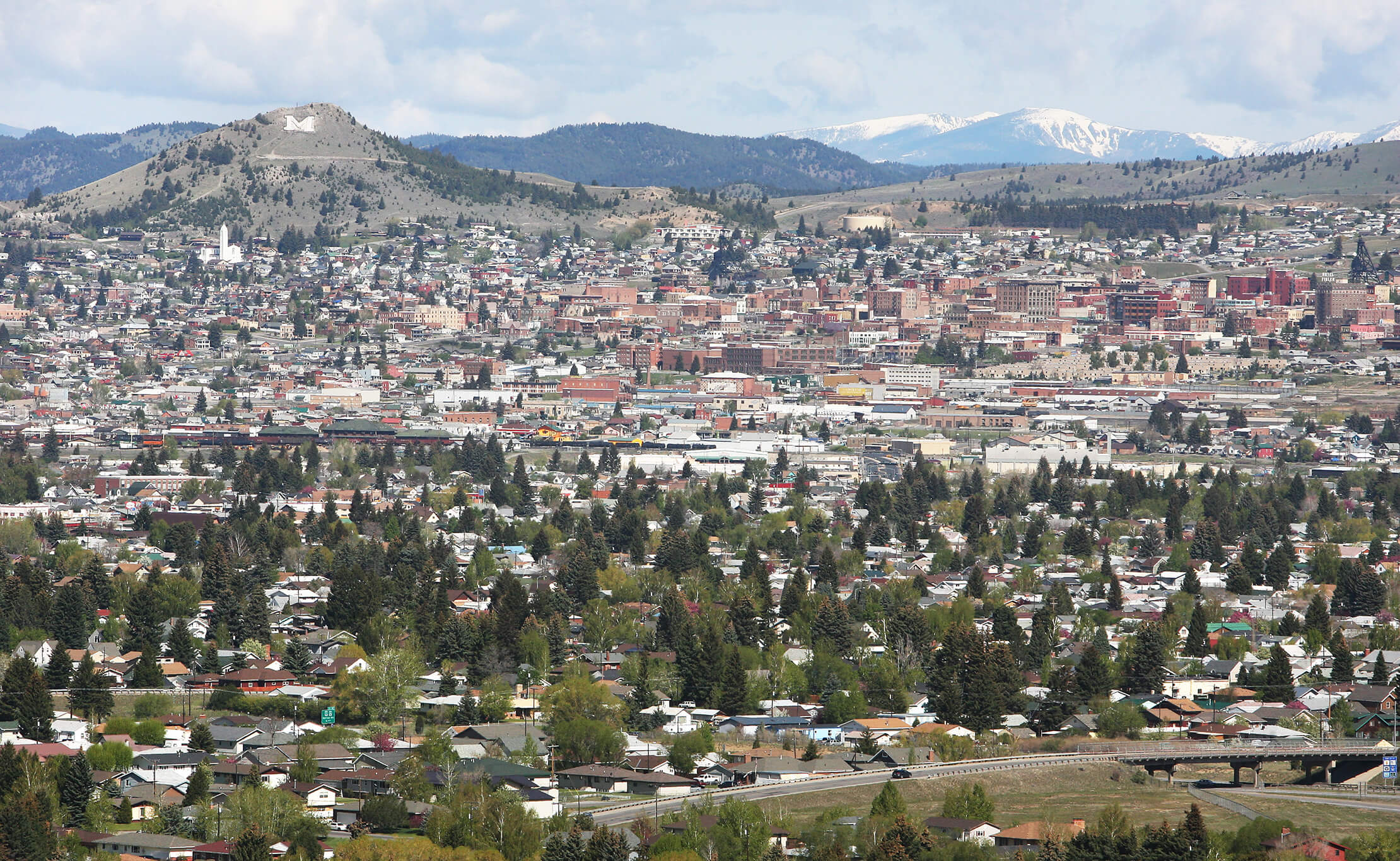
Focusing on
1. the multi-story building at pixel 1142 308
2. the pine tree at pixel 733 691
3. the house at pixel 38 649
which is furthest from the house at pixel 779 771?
the multi-story building at pixel 1142 308

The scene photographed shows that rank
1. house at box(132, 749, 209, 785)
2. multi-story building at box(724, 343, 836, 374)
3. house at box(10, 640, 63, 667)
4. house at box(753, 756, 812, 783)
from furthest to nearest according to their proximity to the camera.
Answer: multi-story building at box(724, 343, 836, 374) < house at box(10, 640, 63, 667) < house at box(753, 756, 812, 783) < house at box(132, 749, 209, 785)

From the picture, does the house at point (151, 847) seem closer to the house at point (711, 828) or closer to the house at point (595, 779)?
the house at point (711, 828)

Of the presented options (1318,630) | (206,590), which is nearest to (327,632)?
(206,590)

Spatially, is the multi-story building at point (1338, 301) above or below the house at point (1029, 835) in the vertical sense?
above

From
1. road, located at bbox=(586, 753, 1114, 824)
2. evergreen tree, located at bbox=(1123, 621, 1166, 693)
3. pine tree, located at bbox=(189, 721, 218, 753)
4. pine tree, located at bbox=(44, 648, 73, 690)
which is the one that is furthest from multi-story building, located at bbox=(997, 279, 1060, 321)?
pine tree, located at bbox=(189, 721, 218, 753)

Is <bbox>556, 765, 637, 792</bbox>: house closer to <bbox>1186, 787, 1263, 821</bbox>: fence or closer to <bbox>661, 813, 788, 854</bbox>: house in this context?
<bbox>661, 813, 788, 854</bbox>: house

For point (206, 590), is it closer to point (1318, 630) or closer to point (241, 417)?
point (1318, 630)

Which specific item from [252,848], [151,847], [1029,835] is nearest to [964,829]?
[1029,835]
